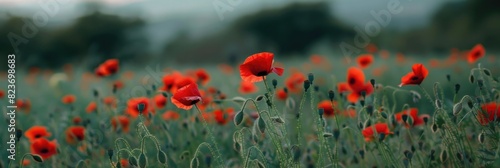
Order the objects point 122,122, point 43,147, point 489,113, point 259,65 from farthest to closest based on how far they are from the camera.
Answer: point 122,122
point 43,147
point 489,113
point 259,65

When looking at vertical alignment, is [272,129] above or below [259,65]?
below

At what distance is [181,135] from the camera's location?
2967 millimetres

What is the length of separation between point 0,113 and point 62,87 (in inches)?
61.4

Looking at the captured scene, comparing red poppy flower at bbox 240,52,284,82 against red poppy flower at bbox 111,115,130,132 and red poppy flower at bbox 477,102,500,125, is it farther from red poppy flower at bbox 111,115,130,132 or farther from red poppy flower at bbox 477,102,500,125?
red poppy flower at bbox 111,115,130,132

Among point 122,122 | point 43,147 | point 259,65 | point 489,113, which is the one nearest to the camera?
point 259,65

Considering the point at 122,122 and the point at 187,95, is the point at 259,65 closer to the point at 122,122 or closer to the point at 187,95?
the point at 187,95

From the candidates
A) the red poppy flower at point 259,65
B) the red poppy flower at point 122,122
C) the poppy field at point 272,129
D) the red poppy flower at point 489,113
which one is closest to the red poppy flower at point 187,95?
the poppy field at point 272,129

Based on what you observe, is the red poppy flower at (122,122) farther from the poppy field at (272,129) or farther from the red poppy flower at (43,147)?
the red poppy flower at (43,147)

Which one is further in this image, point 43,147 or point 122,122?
point 122,122

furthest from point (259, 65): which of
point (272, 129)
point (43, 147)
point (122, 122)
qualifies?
point (122, 122)

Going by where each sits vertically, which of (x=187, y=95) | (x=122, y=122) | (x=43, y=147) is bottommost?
(x=187, y=95)

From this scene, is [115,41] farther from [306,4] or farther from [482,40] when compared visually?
[482,40]

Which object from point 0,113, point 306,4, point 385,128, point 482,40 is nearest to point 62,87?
point 0,113

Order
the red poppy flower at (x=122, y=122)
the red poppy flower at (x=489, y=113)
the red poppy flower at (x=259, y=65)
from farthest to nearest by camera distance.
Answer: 1. the red poppy flower at (x=122, y=122)
2. the red poppy flower at (x=489, y=113)
3. the red poppy flower at (x=259, y=65)
